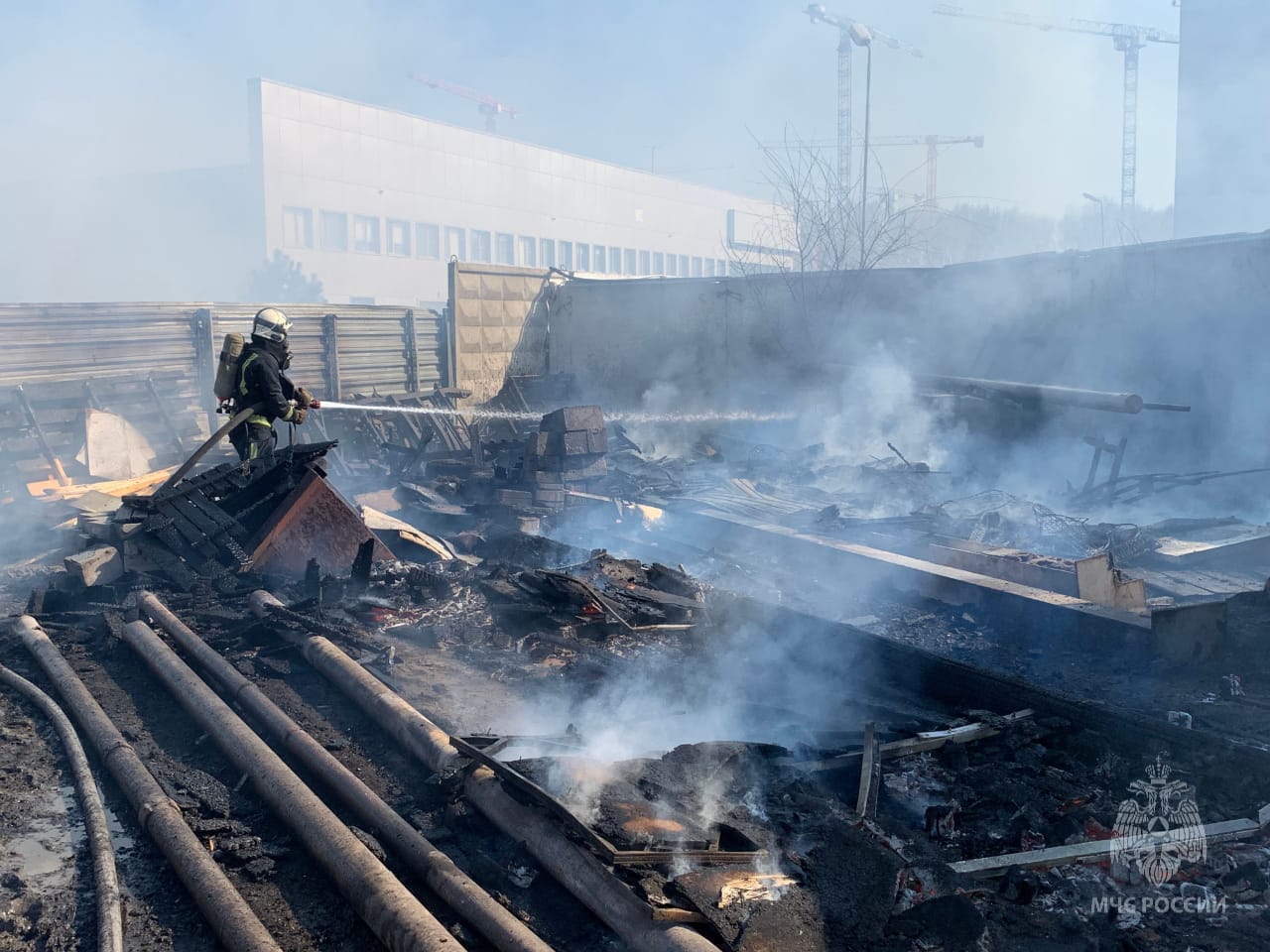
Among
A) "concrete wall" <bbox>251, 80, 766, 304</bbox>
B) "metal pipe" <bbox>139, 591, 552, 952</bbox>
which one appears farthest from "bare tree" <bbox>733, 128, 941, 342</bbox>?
"concrete wall" <bbox>251, 80, 766, 304</bbox>

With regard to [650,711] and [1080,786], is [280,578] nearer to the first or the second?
[650,711]

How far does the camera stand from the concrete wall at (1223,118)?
2973 centimetres

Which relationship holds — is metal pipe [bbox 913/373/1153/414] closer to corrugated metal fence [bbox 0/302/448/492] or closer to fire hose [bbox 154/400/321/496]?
fire hose [bbox 154/400/321/496]

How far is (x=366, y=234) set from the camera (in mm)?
38406

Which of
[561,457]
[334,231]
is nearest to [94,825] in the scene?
[561,457]

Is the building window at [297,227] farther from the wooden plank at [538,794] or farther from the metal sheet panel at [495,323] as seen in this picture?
the wooden plank at [538,794]

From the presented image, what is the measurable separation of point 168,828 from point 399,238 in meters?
38.9

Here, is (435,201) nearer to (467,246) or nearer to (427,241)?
(427,241)

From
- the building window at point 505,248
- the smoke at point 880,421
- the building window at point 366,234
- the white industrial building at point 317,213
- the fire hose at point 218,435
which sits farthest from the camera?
the building window at point 505,248

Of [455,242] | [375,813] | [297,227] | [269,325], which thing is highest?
[455,242]

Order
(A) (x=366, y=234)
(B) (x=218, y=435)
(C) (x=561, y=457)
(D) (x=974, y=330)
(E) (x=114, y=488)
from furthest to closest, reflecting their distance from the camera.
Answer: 1. (A) (x=366, y=234)
2. (D) (x=974, y=330)
3. (E) (x=114, y=488)
4. (C) (x=561, y=457)
5. (B) (x=218, y=435)

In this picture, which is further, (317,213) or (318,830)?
(317,213)

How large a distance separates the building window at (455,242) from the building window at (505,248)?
1983 millimetres

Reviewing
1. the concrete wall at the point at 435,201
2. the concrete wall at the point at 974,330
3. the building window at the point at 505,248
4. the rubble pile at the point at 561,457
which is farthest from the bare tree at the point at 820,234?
the building window at the point at 505,248
